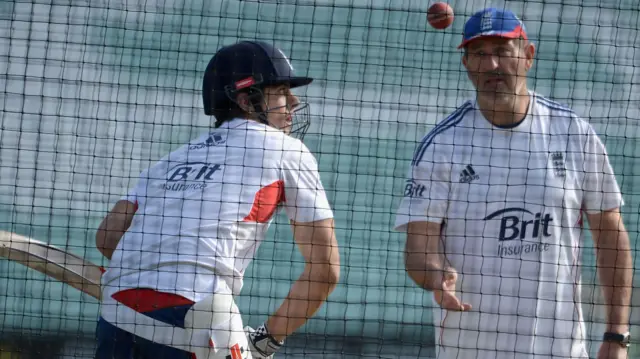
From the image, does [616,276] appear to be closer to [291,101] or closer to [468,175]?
[468,175]

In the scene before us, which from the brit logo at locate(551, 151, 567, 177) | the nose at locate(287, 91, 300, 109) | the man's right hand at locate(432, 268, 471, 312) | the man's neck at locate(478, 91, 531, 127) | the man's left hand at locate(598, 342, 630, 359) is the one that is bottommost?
the man's left hand at locate(598, 342, 630, 359)

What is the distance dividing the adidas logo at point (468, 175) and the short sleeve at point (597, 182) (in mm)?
381

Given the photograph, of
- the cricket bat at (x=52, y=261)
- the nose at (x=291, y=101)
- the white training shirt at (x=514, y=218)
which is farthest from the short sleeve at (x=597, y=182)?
the cricket bat at (x=52, y=261)

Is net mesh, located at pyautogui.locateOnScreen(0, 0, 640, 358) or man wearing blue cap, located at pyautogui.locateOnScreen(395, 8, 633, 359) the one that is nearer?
man wearing blue cap, located at pyautogui.locateOnScreen(395, 8, 633, 359)

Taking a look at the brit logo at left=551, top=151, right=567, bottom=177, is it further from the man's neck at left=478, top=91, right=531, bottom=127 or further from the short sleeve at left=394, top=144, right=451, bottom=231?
the short sleeve at left=394, top=144, right=451, bottom=231

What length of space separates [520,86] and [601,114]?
2.28 m

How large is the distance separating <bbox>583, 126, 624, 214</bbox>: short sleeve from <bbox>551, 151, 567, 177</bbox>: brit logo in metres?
0.08

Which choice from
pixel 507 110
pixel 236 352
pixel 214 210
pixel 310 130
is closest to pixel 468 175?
pixel 507 110

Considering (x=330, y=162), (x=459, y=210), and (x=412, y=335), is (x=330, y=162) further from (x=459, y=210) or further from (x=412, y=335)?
(x=459, y=210)

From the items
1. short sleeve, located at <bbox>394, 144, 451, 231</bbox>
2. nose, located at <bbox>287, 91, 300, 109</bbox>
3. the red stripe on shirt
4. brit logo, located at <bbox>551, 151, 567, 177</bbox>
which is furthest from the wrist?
nose, located at <bbox>287, 91, 300, 109</bbox>

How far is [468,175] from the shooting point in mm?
3631

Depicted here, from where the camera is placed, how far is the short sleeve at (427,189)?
3596mm

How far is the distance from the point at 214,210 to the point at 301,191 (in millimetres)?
289

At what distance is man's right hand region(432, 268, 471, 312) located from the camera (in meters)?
3.42
